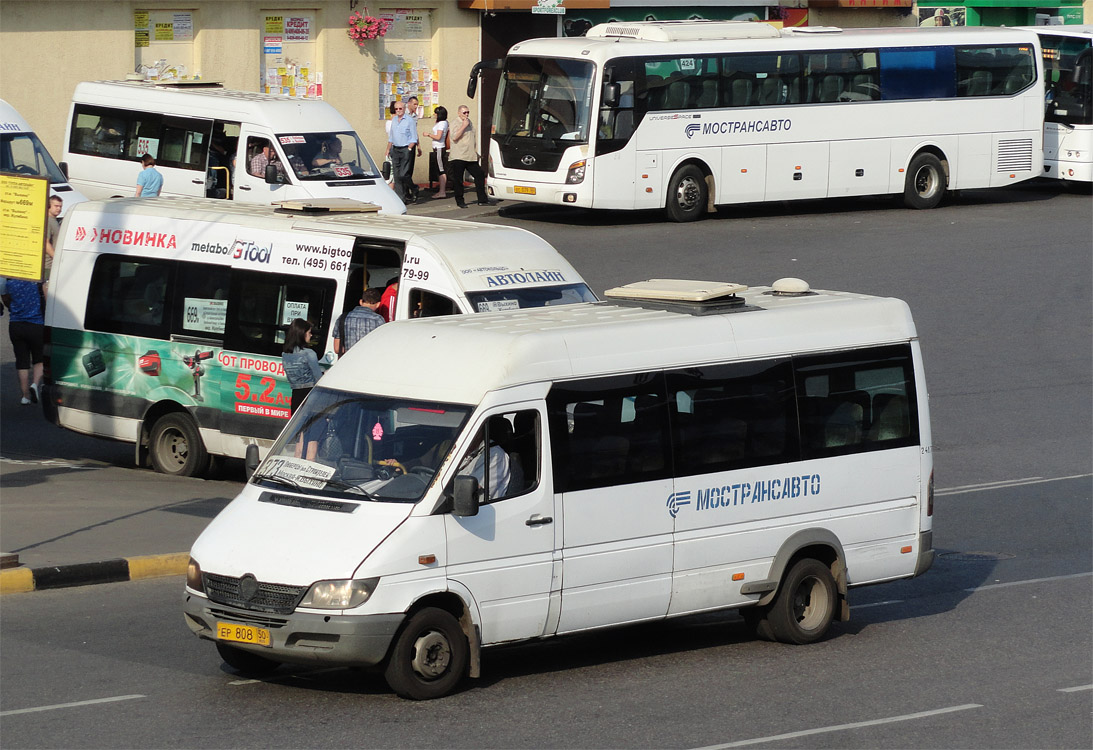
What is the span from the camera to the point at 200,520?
13750 mm

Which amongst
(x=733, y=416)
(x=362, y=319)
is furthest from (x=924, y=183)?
(x=733, y=416)

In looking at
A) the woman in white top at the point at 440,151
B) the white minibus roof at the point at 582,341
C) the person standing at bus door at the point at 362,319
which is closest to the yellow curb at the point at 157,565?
the person standing at bus door at the point at 362,319

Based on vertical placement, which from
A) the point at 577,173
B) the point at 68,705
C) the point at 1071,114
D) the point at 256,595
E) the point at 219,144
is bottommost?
the point at 68,705

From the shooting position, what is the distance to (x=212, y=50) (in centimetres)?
3178

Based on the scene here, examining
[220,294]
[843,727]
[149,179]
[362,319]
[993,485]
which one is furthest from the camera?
[149,179]

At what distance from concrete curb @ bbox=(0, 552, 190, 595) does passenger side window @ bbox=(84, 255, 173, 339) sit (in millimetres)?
3862

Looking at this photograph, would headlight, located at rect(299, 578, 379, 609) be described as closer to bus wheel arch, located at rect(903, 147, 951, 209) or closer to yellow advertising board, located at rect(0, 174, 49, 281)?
yellow advertising board, located at rect(0, 174, 49, 281)

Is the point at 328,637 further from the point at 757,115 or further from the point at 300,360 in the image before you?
the point at 757,115

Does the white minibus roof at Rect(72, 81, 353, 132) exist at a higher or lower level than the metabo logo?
higher

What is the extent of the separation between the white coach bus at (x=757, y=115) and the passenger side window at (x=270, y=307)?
548 inches

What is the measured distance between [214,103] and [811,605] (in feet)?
58.0

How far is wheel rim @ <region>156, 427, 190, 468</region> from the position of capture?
15906mm

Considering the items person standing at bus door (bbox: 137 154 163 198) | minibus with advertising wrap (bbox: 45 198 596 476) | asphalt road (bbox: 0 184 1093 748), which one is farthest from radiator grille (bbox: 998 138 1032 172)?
minibus with advertising wrap (bbox: 45 198 596 476)

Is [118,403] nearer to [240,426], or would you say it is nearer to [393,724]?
[240,426]
